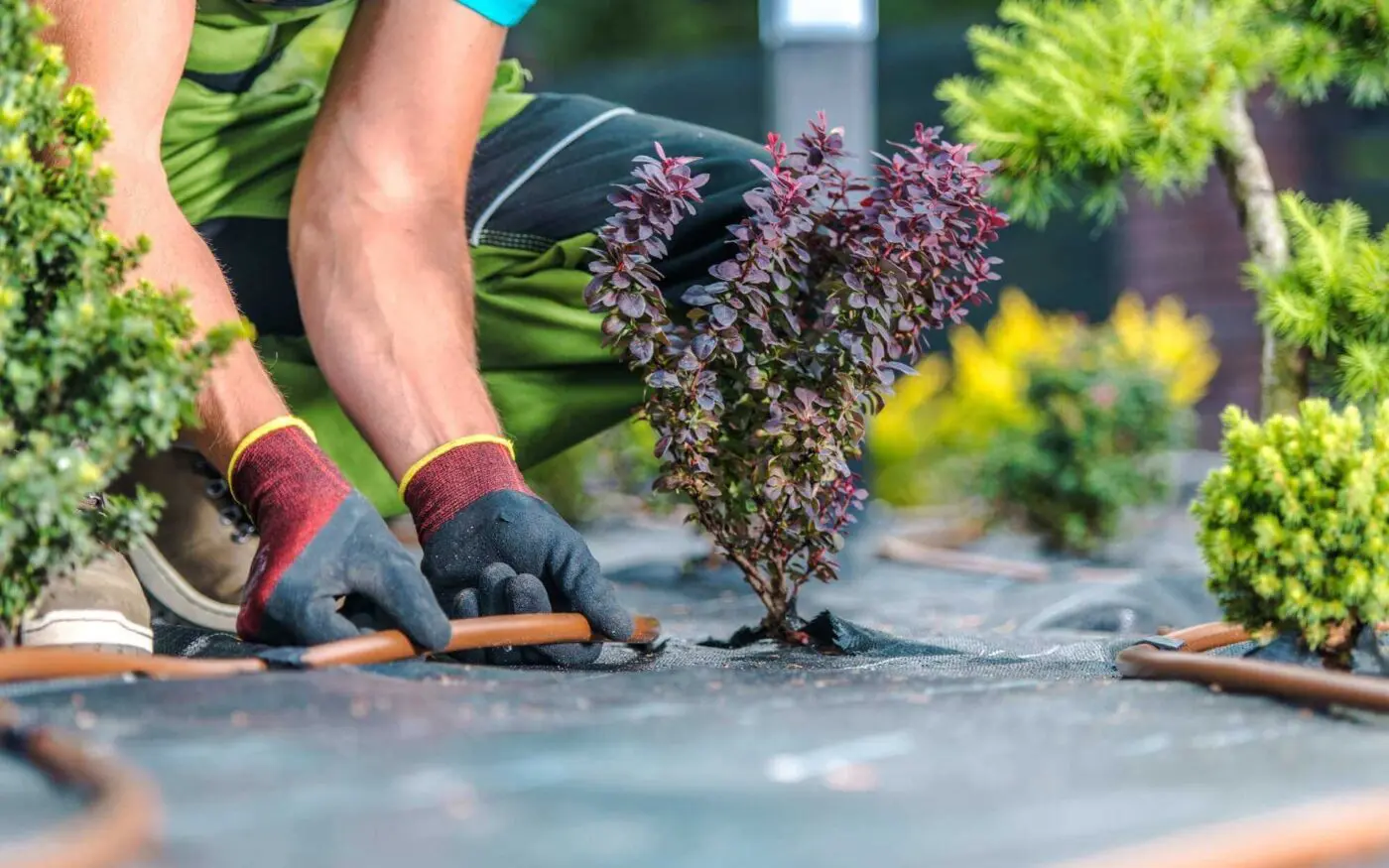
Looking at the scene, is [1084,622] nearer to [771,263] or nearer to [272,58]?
[771,263]

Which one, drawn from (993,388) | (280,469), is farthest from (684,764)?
(993,388)

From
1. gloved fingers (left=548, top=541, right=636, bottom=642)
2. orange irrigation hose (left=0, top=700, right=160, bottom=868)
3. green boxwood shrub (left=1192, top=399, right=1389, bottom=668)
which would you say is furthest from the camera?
gloved fingers (left=548, top=541, right=636, bottom=642)

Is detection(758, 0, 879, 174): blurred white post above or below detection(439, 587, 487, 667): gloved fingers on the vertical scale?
above

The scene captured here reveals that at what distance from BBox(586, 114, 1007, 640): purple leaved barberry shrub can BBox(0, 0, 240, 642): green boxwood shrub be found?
2.15 feet

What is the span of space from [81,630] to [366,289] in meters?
0.65

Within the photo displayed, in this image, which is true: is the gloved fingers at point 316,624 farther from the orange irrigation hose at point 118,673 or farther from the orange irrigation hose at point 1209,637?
the orange irrigation hose at point 1209,637

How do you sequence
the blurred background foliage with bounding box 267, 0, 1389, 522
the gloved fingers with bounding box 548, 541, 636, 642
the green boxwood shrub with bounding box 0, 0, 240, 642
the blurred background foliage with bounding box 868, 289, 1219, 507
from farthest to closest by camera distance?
the blurred background foliage with bounding box 267, 0, 1389, 522, the blurred background foliage with bounding box 868, 289, 1219, 507, the gloved fingers with bounding box 548, 541, 636, 642, the green boxwood shrub with bounding box 0, 0, 240, 642

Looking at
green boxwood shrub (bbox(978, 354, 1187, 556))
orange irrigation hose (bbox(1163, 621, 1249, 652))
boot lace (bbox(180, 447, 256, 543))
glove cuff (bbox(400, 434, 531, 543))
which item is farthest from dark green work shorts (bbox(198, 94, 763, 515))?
green boxwood shrub (bbox(978, 354, 1187, 556))

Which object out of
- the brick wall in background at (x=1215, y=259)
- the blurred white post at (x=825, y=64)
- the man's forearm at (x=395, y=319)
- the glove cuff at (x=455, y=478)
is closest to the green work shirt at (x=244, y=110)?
the man's forearm at (x=395, y=319)

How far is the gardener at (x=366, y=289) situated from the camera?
1.77 meters

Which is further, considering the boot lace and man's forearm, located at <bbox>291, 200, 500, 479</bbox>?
the boot lace

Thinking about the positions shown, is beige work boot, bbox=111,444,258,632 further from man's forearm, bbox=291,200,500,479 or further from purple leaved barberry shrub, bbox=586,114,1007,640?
purple leaved barberry shrub, bbox=586,114,1007,640

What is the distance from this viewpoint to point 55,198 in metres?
1.53

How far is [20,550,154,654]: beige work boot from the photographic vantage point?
1741mm
